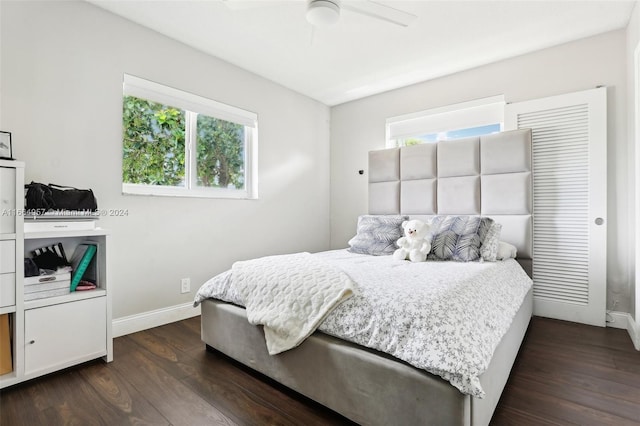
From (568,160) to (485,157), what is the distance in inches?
25.4

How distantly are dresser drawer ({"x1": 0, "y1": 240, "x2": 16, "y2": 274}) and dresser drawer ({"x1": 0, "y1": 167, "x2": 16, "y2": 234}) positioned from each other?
0.07 metres

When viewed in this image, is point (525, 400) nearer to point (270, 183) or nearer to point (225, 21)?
point (270, 183)

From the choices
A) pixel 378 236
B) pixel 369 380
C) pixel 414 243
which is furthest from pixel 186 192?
pixel 369 380

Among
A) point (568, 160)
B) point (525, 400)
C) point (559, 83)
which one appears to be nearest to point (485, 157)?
point (568, 160)

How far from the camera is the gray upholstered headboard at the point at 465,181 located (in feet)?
9.32

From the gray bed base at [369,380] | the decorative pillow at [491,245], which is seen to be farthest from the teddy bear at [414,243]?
the gray bed base at [369,380]

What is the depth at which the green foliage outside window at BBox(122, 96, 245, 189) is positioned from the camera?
264 centimetres

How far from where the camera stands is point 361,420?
1.39 m

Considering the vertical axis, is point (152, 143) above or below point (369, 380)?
above

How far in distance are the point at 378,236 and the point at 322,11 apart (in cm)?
183

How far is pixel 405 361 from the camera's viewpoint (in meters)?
1.30

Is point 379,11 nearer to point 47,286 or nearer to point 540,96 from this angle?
point 540,96

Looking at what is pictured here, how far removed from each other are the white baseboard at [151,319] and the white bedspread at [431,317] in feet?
3.59

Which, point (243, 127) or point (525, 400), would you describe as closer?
point (525, 400)
